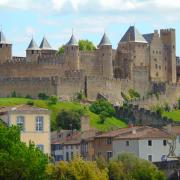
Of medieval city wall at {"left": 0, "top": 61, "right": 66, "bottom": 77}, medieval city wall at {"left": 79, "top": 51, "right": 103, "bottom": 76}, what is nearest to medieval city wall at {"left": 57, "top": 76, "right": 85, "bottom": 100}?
medieval city wall at {"left": 0, "top": 61, "right": 66, "bottom": 77}

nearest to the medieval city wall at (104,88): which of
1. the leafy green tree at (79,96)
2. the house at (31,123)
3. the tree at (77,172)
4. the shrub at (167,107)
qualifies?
the leafy green tree at (79,96)

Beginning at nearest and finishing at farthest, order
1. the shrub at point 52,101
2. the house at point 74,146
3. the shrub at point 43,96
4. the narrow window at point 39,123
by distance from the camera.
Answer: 1. the narrow window at point 39,123
2. the house at point 74,146
3. the shrub at point 52,101
4. the shrub at point 43,96

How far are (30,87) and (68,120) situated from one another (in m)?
19.3

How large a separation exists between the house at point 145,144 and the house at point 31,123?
1465 centimetres

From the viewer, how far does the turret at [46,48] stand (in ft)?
520

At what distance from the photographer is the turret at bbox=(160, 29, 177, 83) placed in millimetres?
167875

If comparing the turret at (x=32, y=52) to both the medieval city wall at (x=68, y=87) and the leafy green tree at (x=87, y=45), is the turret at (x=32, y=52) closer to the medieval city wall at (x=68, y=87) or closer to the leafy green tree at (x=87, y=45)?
the medieval city wall at (x=68, y=87)

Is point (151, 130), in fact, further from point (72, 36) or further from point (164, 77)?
point (164, 77)

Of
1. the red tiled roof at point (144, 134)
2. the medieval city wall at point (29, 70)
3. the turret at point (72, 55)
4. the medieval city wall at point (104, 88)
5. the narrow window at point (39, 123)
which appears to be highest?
the turret at point (72, 55)

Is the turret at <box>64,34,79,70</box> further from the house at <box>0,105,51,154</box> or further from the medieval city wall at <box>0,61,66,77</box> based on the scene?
the house at <box>0,105,51,154</box>

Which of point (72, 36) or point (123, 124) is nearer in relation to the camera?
point (123, 124)

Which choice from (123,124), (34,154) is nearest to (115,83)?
(123,124)

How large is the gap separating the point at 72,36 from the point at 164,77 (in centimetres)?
1926

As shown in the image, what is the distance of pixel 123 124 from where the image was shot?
134 meters
